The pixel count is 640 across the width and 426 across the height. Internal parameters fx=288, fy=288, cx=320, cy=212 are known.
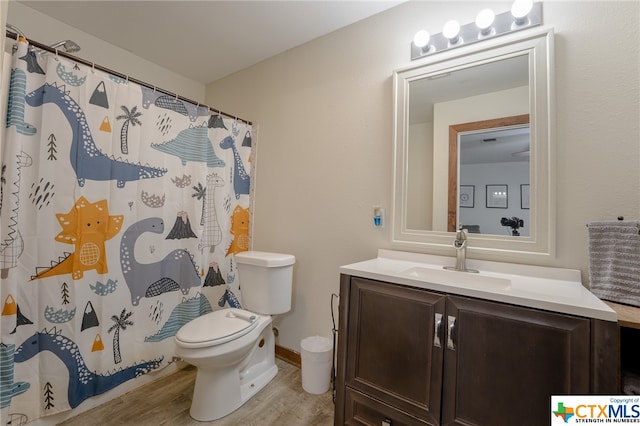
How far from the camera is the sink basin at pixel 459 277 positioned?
1.32 metres

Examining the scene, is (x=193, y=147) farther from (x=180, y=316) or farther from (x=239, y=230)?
(x=180, y=316)

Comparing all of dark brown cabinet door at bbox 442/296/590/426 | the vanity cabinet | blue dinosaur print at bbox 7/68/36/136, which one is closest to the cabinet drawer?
the vanity cabinet

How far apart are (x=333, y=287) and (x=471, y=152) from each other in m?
1.20

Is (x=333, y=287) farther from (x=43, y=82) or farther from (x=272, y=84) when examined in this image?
(x=43, y=82)

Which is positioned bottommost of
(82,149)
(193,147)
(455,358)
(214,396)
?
(214,396)

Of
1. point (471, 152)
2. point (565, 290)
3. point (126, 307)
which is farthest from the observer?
point (126, 307)

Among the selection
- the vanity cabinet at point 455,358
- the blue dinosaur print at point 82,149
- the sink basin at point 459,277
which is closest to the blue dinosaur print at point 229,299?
the blue dinosaur print at point 82,149

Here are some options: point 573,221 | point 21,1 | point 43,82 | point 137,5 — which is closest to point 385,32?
point 573,221

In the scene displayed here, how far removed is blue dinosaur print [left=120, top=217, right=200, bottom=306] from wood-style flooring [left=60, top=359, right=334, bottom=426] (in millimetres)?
563

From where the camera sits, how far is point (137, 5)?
1.85m

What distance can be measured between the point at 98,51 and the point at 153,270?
1735 millimetres

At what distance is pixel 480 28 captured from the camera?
1504 mm

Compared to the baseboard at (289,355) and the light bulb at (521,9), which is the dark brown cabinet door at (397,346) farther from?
the light bulb at (521,9)

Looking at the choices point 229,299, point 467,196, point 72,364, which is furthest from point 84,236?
point 467,196
